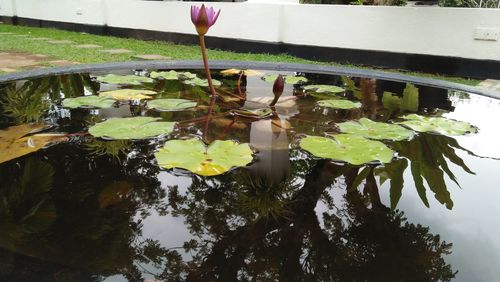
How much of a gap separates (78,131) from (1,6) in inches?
365

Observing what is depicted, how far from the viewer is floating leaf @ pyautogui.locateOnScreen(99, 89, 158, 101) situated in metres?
1.29

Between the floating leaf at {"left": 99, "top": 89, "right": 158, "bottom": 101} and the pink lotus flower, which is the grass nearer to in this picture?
the floating leaf at {"left": 99, "top": 89, "right": 158, "bottom": 101}

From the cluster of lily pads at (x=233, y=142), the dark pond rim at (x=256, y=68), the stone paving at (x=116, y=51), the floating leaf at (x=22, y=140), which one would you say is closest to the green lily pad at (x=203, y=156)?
the cluster of lily pads at (x=233, y=142)

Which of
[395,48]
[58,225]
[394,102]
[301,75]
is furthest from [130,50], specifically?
[58,225]

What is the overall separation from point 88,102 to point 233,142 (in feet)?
1.82

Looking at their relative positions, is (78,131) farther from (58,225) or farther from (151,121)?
(58,225)

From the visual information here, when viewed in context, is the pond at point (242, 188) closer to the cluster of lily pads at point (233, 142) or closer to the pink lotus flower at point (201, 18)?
the cluster of lily pads at point (233, 142)

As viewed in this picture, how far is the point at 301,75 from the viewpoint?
5.92 feet

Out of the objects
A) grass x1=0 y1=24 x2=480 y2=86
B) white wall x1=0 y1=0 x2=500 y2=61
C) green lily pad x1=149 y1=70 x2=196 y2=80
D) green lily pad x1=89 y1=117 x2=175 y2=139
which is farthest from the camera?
grass x1=0 y1=24 x2=480 y2=86

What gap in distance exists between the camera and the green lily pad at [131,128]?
38.0 inches

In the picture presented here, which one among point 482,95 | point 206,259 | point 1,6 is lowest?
point 206,259

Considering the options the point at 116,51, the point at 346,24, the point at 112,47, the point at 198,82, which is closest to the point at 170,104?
the point at 198,82

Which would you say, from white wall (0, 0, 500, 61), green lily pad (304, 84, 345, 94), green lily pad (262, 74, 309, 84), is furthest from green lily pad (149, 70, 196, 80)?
white wall (0, 0, 500, 61)

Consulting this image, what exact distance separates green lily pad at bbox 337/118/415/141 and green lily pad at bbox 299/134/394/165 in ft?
0.16
